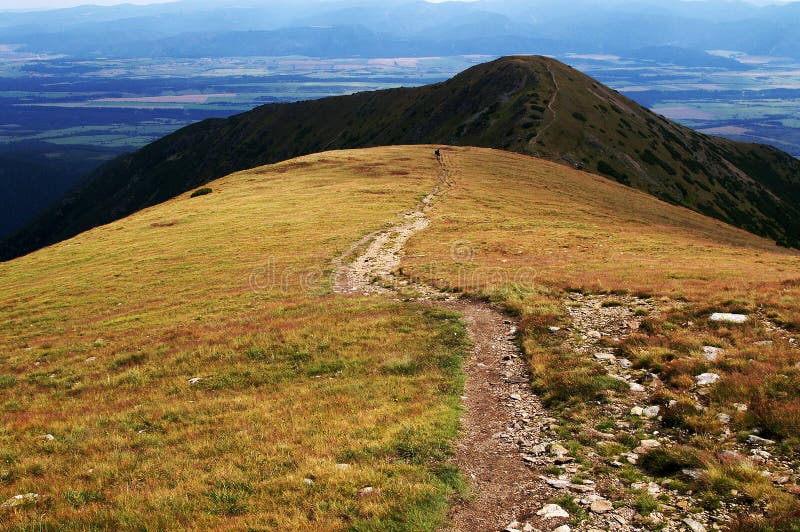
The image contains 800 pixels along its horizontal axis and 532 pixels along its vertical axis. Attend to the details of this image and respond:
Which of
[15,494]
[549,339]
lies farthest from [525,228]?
[15,494]

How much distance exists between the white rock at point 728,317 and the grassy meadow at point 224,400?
918cm

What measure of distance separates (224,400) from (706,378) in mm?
14239

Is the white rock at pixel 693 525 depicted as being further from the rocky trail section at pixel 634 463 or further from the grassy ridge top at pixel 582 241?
the grassy ridge top at pixel 582 241

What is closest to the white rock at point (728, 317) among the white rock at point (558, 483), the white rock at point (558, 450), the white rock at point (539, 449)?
the white rock at point (558, 450)

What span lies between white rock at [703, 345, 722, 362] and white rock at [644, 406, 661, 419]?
3.09m

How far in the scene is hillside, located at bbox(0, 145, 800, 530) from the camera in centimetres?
973

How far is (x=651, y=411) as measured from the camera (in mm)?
12500

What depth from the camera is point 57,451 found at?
1270cm

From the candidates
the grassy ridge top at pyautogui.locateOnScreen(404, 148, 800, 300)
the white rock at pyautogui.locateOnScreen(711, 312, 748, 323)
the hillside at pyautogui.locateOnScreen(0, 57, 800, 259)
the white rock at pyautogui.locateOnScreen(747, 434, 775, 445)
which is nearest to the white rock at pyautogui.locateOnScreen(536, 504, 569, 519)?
the white rock at pyautogui.locateOnScreen(747, 434, 775, 445)

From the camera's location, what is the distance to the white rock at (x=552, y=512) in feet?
29.7

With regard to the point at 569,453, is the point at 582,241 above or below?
above

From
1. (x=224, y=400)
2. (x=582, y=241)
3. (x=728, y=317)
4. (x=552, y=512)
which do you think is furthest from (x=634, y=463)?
(x=582, y=241)

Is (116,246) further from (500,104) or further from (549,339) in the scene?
(500,104)

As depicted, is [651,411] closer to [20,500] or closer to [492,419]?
[492,419]
